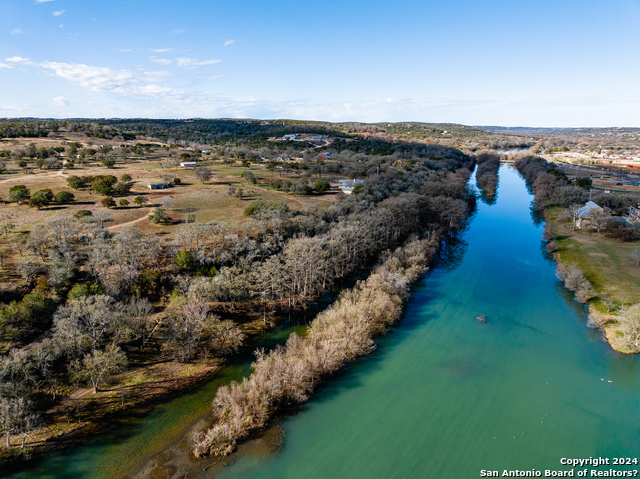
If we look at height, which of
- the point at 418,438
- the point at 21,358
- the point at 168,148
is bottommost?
the point at 418,438

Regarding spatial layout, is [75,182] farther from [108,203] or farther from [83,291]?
[83,291]

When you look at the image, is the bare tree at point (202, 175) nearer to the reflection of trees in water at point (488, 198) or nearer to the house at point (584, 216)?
→ the reflection of trees in water at point (488, 198)

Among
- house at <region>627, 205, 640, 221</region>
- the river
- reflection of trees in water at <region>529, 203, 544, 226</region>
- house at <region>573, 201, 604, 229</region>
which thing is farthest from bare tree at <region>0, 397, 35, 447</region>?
reflection of trees in water at <region>529, 203, 544, 226</region>

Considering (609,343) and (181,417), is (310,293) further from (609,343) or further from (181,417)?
(609,343)

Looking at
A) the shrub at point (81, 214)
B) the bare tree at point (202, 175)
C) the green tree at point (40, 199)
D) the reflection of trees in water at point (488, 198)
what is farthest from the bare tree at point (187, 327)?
the reflection of trees in water at point (488, 198)

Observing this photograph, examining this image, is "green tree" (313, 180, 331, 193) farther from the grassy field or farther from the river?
the grassy field

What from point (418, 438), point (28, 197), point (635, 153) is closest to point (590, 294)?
point (418, 438)
